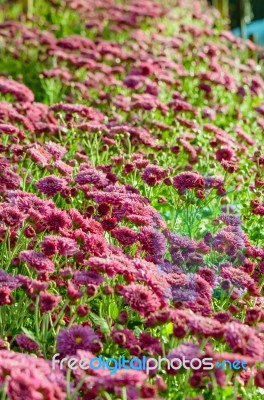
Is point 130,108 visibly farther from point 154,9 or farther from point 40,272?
point 154,9

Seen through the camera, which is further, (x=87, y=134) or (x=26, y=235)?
(x=87, y=134)

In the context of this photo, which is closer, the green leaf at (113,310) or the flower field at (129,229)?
the flower field at (129,229)

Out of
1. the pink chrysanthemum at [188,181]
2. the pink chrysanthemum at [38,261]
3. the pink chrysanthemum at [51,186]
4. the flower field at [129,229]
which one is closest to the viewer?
the flower field at [129,229]

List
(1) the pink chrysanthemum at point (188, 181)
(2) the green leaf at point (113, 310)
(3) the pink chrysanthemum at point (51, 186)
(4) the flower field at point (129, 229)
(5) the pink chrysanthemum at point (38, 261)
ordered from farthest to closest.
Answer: (1) the pink chrysanthemum at point (188, 181) < (3) the pink chrysanthemum at point (51, 186) < (2) the green leaf at point (113, 310) < (5) the pink chrysanthemum at point (38, 261) < (4) the flower field at point (129, 229)

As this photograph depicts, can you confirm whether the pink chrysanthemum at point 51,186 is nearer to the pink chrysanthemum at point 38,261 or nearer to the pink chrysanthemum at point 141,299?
the pink chrysanthemum at point 38,261

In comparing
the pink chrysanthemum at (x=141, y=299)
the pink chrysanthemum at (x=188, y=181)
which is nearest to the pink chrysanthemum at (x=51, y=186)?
the pink chrysanthemum at (x=188, y=181)

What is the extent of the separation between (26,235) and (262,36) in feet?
34.1

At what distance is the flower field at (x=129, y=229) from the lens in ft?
8.10

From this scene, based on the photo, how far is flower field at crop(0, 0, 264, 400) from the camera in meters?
2.47

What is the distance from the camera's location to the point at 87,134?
4.83m

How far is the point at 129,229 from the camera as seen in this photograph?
323 cm

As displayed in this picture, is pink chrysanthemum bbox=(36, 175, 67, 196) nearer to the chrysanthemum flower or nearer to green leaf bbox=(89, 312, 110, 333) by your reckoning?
green leaf bbox=(89, 312, 110, 333)

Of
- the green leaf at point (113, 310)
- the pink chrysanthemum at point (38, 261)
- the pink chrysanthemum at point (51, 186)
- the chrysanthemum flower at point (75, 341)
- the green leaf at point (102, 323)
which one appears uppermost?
the pink chrysanthemum at point (38, 261)

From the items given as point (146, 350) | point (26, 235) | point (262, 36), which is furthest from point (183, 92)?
point (262, 36)
